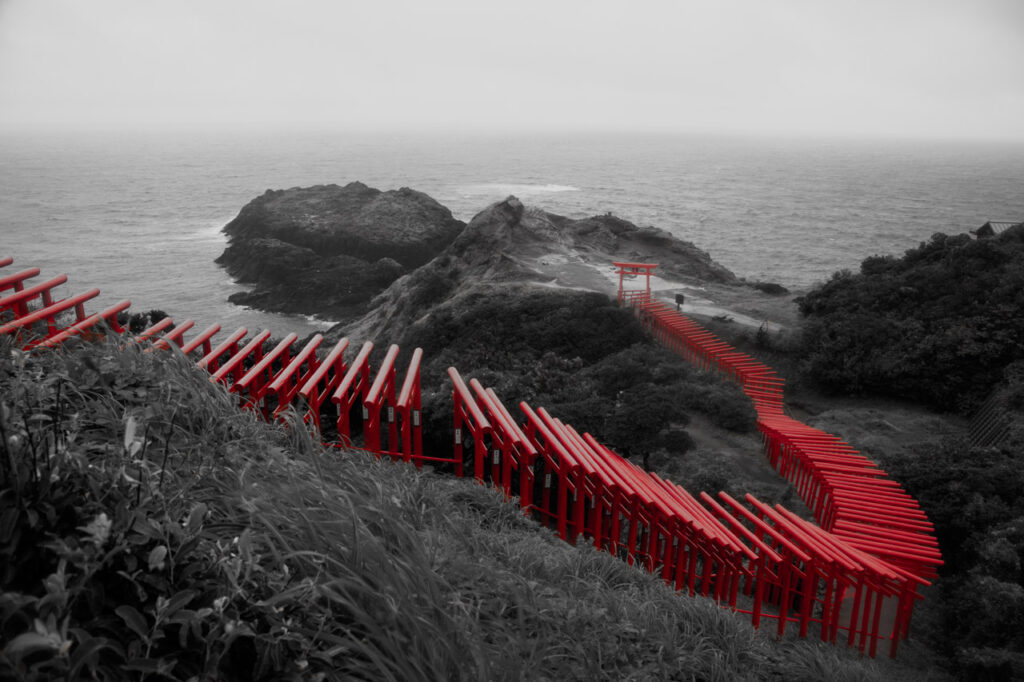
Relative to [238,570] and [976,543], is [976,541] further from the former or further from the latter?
[238,570]

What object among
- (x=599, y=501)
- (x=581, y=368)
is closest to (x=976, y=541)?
(x=599, y=501)

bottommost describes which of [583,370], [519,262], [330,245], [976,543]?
[583,370]

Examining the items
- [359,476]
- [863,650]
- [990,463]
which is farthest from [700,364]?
[359,476]

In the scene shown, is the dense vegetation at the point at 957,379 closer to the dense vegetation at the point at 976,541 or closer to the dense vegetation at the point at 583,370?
the dense vegetation at the point at 976,541

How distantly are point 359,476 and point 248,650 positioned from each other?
1.61 m

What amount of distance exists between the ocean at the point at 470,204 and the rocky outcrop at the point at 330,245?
229cm

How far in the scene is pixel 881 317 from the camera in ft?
79.2

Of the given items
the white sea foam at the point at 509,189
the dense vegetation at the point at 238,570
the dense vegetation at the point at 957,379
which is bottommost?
the dense vegetation at the point at 957,379

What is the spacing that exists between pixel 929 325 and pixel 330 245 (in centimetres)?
4130

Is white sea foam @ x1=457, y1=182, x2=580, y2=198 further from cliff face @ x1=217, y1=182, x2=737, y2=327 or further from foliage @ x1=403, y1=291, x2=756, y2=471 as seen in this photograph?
foliage @ x1=403, y1=291, x2=756, y2=471

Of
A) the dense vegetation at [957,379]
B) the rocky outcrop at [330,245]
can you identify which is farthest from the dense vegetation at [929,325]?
the rocky outcrop at [330,245]

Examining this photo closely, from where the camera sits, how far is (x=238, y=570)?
259cm

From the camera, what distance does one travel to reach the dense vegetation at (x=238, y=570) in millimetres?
2402

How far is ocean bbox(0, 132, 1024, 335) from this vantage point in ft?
189
